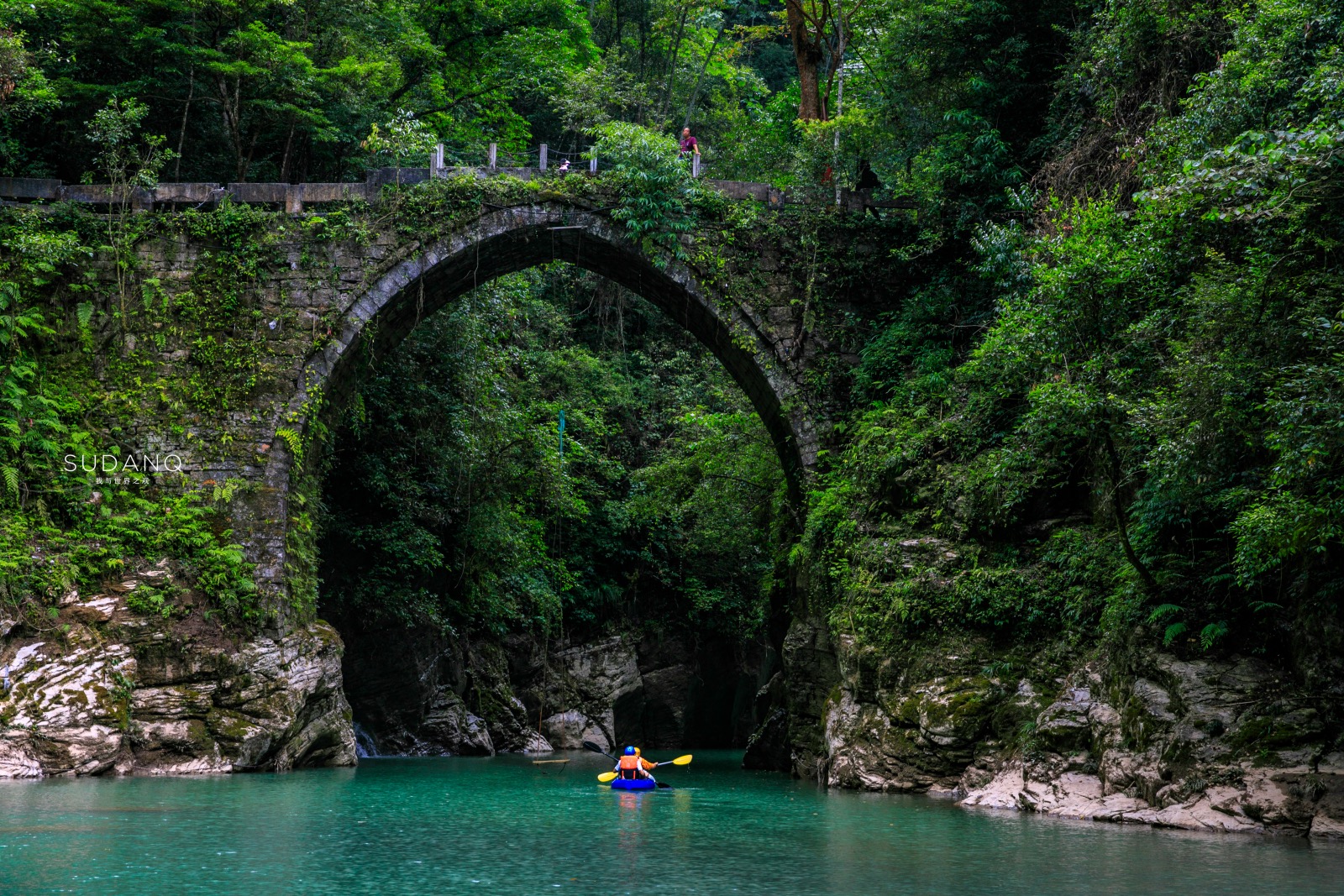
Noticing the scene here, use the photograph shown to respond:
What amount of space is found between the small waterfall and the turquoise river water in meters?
6.62

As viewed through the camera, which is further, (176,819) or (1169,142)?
(1169,142)

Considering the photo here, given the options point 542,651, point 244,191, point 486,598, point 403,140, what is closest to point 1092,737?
point 403,140

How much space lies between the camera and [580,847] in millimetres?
7602

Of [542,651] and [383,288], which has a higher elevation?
[383,288]

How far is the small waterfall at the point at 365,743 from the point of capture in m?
17.9

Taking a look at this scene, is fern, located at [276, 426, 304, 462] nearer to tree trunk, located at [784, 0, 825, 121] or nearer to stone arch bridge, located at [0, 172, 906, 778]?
stone arch bridge, located at [0, 172, 906, 778]

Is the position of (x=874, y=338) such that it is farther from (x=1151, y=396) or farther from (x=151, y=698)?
(x=151, y=698)

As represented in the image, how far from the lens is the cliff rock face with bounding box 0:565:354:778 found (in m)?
11.9

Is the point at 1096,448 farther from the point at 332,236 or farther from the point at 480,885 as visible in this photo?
the point at 332,236

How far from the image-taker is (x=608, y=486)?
24.5m

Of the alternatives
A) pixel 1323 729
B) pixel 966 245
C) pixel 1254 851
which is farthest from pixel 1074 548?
pixel 966 245

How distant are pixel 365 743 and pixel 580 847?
1142cm

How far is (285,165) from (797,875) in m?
14.6

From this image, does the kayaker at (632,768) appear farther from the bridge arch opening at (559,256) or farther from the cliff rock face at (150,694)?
the bridge arch opening at (559,256)
